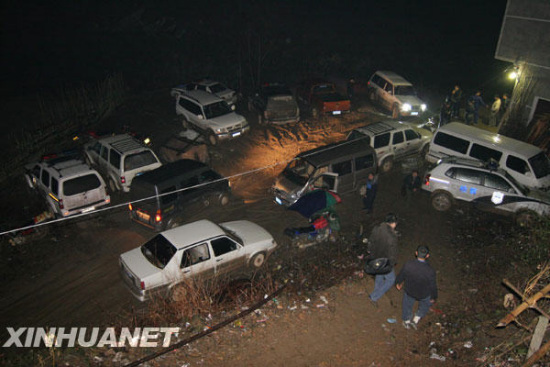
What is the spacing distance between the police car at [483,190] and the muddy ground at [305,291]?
0.51 m

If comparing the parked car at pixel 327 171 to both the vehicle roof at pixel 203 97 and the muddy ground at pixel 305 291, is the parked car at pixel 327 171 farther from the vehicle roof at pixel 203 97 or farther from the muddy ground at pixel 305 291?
the vehicle roof at pixel 203 97

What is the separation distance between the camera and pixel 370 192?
40.1 ft

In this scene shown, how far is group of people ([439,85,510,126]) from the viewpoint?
18.1 metres

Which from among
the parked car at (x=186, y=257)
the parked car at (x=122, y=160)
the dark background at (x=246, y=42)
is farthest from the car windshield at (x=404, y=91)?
the parked car at (x=186, y=257)

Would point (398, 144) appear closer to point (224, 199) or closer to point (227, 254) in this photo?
point (224, 199)

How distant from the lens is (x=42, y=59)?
32.5m

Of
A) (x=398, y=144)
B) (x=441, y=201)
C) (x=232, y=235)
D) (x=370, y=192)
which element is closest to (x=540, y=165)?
(x=441, y=201)

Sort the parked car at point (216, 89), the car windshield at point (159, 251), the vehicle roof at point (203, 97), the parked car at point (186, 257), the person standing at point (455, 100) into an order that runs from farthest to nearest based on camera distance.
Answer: the parked car at point (216, 89) → the person standing at point (455, 100) → the vehicle roof at point (203, 97) → the car windshield at point (159, 251) → the parked car at point (186, 257)

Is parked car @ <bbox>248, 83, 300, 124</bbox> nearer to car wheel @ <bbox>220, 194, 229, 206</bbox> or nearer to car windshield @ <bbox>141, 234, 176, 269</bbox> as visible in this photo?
car wheel @ <bbox>220, 194, 229, 206</bbox>

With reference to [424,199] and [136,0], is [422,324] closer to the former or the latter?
[424,199]

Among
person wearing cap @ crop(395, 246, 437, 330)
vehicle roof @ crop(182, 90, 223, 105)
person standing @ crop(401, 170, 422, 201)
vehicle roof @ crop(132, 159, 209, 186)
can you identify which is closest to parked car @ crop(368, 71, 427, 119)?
person standing @ crop(401, 170, 422, 201)

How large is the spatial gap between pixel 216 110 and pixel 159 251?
9.92 metres

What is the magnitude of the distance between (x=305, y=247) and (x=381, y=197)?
14.3 feet

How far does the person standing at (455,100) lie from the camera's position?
18406 millimetres
